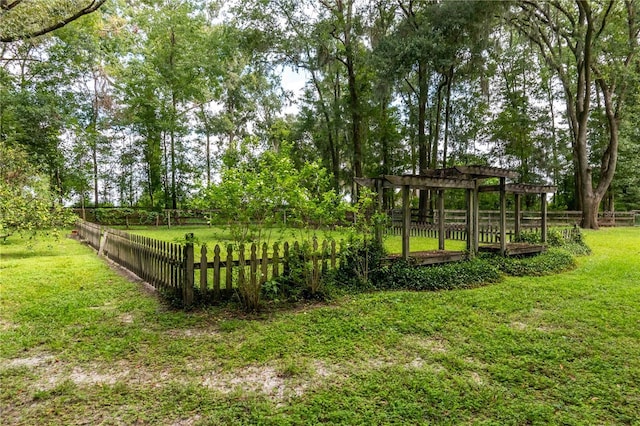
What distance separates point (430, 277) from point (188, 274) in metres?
4.15

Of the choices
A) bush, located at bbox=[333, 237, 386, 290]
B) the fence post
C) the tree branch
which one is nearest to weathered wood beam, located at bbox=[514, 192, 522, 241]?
bush, located at bbox=[333, 237, 386, 290]

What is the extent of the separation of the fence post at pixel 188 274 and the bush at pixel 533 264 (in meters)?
6.18

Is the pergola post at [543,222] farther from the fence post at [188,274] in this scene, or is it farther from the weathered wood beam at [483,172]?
the fence post at [188,274]

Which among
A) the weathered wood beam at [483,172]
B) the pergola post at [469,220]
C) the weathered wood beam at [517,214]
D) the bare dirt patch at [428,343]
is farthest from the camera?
the weathered wood beam at [517,214]

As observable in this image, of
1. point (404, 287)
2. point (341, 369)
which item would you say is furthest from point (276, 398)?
point (404, 287)

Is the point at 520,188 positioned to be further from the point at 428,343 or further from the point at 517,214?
the point at 428,343

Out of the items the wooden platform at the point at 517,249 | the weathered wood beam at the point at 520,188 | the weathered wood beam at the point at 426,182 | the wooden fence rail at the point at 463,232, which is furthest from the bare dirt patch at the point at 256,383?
the wooden fence rail at the point at 463,232

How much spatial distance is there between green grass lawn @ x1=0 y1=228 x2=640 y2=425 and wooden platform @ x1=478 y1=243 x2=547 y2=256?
2.89 m

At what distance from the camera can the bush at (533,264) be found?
7.57 meters

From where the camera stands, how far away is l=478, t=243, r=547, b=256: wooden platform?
8820 millimetres

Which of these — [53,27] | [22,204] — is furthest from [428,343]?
[22,204]

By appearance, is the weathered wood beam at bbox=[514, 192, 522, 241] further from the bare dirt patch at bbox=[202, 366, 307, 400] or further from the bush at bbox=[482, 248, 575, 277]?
the bare dirt patch at bbox=[202, 366, 307, 400]

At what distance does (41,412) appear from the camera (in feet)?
8.63

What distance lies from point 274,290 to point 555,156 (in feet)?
100
